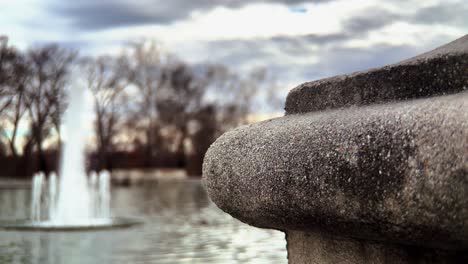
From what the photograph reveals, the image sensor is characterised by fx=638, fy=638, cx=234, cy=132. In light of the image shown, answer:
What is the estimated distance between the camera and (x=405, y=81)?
2430 millimetres

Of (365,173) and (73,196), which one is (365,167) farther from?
(73,196)

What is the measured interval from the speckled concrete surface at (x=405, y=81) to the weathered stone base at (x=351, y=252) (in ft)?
1.86

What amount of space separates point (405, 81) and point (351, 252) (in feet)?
2.39

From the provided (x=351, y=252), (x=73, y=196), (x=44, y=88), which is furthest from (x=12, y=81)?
(x=351, y=252)

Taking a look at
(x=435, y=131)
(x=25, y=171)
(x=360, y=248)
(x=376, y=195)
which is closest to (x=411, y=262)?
(x=360, y=248)

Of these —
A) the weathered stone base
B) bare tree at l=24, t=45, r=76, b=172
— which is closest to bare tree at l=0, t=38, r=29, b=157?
bare tree at l=24, t=45, r=76, b=172

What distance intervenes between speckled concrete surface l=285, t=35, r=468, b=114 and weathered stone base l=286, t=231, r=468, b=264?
0.57 meters

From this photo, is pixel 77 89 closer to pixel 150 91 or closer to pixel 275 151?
pixel 275 151

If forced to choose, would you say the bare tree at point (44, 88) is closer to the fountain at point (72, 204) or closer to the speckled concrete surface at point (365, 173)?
the fountain at point (72, 204)

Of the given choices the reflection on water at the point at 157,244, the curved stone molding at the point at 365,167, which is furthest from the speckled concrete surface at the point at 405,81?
the reflection on water at the point at 157,244

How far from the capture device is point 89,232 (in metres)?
13.1

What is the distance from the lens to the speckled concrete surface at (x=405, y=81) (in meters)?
2.31

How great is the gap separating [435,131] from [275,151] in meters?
0.71

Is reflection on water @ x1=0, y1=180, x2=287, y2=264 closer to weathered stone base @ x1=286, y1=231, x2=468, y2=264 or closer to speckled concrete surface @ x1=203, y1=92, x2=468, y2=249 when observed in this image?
weathered stone base @ x1=286, y1=231, x2=468, y2=264
